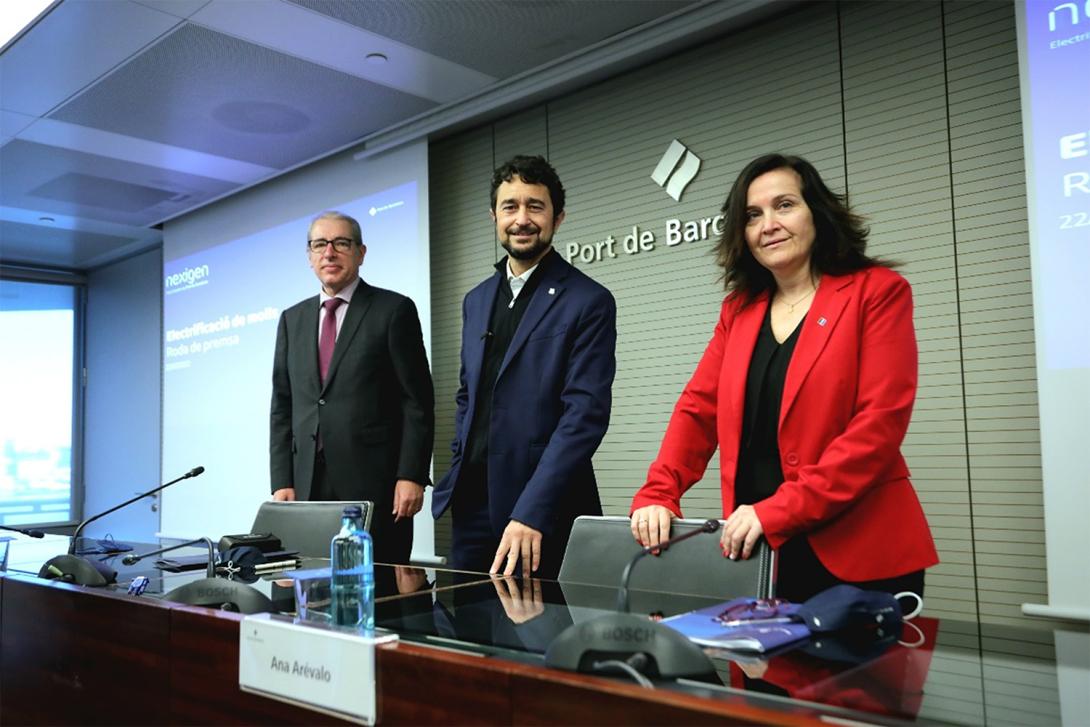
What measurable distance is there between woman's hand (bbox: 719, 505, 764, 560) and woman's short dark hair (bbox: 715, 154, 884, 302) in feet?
1.93

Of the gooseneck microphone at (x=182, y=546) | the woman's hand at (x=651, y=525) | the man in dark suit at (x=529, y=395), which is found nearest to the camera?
the woman's hand at (x=651, y=525)

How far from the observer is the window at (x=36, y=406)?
28.8 ft

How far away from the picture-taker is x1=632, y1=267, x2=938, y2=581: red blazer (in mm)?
1639

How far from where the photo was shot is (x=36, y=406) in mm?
8883

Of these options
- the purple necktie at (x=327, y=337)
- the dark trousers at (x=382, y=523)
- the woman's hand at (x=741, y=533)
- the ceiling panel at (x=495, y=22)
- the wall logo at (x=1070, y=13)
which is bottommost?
the dark trousers at (x=382, y=523)

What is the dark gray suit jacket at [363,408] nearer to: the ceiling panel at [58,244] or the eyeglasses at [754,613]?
the eyeglasses at [754,613]

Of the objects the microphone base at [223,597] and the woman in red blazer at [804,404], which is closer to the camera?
the microphone base at [223,597]

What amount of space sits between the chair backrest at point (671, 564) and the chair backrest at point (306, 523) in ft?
2.49

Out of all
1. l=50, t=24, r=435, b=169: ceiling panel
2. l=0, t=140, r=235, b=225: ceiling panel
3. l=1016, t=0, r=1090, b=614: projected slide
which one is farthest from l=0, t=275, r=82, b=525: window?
l=1016, t=0, r=1090, b=614: projected slide

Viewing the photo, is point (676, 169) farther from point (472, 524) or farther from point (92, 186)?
point (92, 186)

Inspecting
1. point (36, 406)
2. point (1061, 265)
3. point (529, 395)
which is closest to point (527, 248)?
point (529, 395)

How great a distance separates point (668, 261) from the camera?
169 inches

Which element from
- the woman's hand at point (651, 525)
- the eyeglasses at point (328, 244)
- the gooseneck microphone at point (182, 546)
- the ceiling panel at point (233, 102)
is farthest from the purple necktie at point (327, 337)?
the woman's hand at point (651, 525)

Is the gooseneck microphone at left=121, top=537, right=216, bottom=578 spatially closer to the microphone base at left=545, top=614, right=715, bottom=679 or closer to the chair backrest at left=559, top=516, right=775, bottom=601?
the chair backrest at left=559, top=516, right=775, bottom=601
